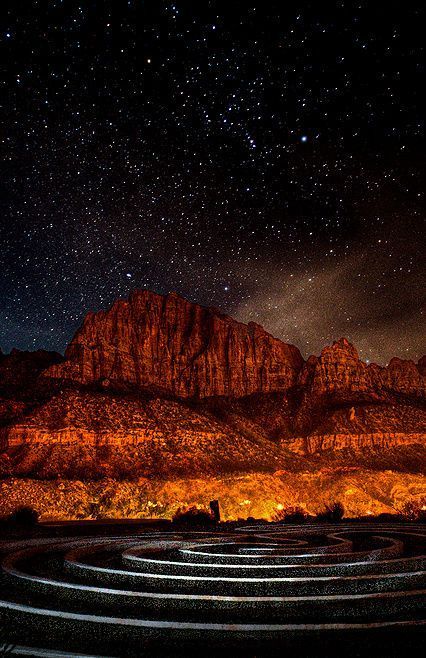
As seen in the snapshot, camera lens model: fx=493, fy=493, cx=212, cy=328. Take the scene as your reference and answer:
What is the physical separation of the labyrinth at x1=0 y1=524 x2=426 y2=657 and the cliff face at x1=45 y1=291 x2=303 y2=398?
107206 mm

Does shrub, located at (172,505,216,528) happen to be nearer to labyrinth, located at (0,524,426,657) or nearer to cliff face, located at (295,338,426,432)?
labyrinth, located at (0,524,426,657)

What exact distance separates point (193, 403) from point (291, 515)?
8899cm

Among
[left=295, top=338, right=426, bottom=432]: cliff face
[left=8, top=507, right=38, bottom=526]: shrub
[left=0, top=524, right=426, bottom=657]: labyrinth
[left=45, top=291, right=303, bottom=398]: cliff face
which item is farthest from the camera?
[left=45, top=291, right=303, bottom=398]: cliff face

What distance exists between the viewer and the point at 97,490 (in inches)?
1775

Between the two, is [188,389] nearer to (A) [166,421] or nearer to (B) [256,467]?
(A) [166,421]

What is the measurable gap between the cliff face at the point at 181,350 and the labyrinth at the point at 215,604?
107206 mm

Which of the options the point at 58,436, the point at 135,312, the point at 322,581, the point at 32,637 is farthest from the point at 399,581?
A: the point at 135,312

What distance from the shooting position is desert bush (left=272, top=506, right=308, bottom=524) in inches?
1063

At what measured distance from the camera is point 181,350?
503 ft

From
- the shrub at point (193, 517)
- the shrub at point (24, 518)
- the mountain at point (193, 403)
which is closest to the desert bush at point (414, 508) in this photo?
the shrub at point (193, 517)

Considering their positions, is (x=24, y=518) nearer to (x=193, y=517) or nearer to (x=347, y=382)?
(x=193, y=517)

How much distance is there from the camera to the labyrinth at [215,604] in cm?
590

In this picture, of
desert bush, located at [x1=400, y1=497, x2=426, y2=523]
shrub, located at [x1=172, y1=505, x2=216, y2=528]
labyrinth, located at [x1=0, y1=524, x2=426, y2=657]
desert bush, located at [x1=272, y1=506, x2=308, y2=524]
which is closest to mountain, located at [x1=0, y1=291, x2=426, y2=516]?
desert bush, located at [x1=272, y1=506, x2=308, y2=524]

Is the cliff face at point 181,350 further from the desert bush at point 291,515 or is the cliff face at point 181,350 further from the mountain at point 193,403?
the desert bush at point 291,515
